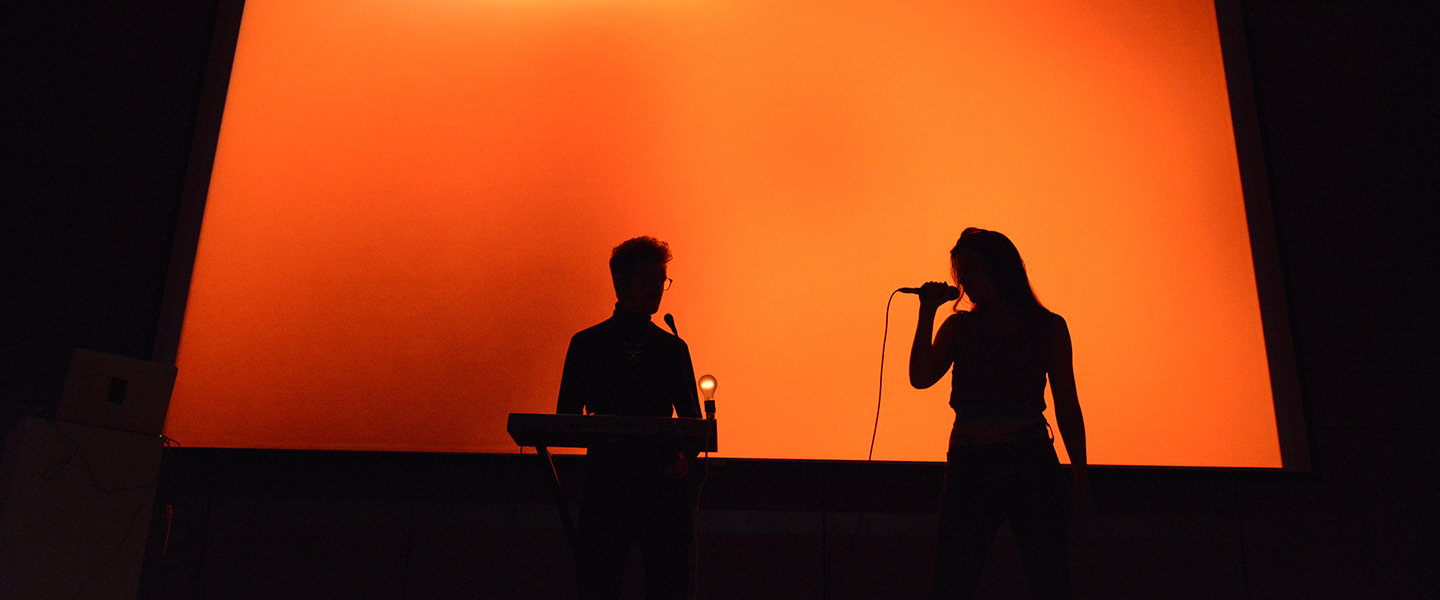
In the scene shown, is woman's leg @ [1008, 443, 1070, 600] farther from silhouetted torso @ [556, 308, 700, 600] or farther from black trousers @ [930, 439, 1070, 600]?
silhouetted torso @ [556, 308, 700, 600]

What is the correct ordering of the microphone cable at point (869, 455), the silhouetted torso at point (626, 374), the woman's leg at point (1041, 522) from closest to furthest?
the woman's leg at point (1041, 522), the silhouetted torso at point (626, 374), the microphone cable at point (869, 455)

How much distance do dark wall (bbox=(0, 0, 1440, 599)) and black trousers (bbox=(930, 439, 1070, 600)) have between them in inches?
34.4

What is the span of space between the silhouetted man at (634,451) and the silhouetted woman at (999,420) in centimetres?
52

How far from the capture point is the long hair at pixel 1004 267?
1.72 metres

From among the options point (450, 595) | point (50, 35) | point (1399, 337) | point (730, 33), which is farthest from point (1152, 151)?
point (50, 35)

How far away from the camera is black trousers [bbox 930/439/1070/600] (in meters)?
1.55

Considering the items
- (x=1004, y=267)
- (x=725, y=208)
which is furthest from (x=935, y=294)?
(x=725, y=208)

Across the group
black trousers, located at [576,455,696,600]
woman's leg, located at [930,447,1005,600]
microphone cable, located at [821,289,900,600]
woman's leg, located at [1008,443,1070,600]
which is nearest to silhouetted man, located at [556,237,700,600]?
black trousers, located at [576,455,696,600]

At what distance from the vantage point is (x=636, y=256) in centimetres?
188

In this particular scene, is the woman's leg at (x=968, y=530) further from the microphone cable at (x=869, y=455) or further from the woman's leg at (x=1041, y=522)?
the microphone cable at (x=869, y=455)

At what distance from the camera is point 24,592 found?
191 centimetres

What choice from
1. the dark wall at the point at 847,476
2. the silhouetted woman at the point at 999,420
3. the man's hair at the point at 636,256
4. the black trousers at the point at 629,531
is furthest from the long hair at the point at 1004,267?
the dark wall at the point at 847,476

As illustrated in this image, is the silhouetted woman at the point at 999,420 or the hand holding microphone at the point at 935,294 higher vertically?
the hand holding microphone at the point at 935,294

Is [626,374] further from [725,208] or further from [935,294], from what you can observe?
[725,208]
